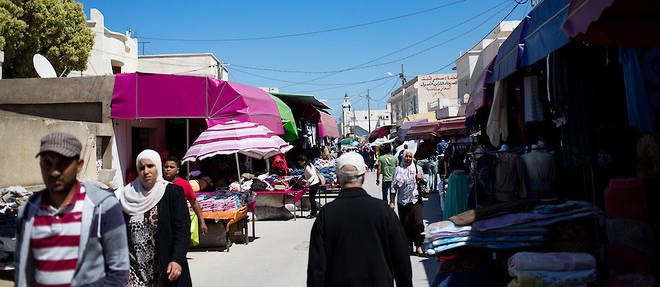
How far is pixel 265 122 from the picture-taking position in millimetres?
13242

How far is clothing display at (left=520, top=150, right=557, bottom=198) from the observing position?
17.5 feet

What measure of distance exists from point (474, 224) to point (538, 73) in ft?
7.84

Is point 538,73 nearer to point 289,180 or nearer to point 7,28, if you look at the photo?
point 289,180

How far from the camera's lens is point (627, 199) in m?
3.65

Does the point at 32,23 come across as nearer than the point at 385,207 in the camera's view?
No

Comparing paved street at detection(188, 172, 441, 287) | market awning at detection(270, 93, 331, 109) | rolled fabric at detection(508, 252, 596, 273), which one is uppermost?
market awning at detection(270, 93, 331, 109)

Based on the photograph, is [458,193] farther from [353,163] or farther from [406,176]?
[353,163]

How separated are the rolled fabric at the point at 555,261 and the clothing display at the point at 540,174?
1486 millimetres

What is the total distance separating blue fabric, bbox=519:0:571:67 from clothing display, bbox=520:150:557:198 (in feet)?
3.74

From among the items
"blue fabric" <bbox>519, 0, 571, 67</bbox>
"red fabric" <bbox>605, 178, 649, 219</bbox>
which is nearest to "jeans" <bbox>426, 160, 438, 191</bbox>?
"blue fabric" <bbox>519, 0, 571, 67</bbox>

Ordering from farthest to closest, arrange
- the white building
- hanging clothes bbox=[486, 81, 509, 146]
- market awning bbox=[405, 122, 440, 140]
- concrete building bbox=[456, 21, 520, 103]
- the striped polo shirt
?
the white building < concrete building bbox=[456, 21, 520, 103] < market awning bbox=[405, 122, 440, 140] < hanging clothes bbox=[486, 81, 509, 146] < the striped polo shirt

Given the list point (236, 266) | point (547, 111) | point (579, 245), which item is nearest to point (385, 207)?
point (579, 245)

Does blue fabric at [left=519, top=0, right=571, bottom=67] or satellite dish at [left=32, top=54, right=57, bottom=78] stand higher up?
satellite dish at [left=32, top=54, right=57, bottom=78]

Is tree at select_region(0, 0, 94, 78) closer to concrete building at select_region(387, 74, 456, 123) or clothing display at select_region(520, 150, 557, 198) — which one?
clothing display at select_region(520, 150, 557, 198)
